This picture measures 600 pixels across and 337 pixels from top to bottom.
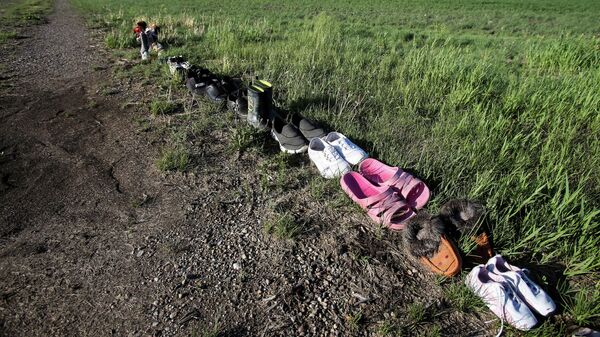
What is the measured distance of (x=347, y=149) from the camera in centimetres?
310

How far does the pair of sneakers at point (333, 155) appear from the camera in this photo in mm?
2934

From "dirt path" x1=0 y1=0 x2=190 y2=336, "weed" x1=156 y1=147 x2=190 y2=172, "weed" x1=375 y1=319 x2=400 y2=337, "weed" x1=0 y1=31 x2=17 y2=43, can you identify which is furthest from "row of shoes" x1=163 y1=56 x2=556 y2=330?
"weed" x1=0 y1=31 x2=17 y2=43

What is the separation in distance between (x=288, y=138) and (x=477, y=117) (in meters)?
2.08

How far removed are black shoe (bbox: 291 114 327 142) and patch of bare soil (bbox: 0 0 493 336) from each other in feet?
0.96

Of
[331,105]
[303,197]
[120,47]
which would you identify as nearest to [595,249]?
[303,197]

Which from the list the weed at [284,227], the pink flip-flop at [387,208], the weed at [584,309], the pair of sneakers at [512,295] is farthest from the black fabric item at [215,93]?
the weed at [584,309]

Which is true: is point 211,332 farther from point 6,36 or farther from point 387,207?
point 6,36

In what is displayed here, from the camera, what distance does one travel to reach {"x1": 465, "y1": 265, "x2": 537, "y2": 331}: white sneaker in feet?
5.97

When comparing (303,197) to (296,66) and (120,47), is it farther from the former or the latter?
(120,47)

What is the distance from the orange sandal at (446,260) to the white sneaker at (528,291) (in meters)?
0.20

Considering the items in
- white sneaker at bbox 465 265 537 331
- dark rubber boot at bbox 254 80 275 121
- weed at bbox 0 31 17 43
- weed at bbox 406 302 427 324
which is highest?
dark rubber boot at bbox 254 80 275 121

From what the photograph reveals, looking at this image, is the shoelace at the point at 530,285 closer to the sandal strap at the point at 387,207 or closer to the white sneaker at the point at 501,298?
the white sneaker at the point at 501,298

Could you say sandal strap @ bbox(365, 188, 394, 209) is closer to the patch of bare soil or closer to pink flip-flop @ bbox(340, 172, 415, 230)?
pink flip-flop @ bbox(340, 172, 415, 230)

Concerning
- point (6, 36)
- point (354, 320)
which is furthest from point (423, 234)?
point (6, 36)
